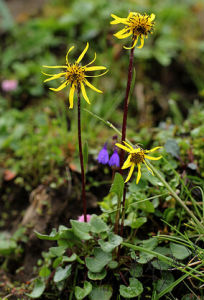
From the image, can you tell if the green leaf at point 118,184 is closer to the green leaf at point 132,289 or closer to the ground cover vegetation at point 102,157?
the ground cover vegetation at point 102,157

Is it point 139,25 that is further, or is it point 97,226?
point 97,226

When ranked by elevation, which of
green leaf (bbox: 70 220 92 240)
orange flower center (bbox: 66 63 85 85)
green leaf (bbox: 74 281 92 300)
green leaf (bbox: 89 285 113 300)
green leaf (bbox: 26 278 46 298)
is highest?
orange flower center (bbox: 66 63 85 85)

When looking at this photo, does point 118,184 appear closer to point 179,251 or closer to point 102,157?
point 102,157

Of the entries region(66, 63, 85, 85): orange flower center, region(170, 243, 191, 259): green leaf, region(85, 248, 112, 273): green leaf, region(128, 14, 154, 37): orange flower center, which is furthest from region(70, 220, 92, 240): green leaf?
region(128, 14, 154, 37): orange flower center

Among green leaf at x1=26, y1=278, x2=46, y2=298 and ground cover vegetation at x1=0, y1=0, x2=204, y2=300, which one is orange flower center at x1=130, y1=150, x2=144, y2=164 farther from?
green leaf at x1=26, y1=278, x2=46, y2=298

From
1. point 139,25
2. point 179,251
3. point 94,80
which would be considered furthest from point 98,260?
point 94,80

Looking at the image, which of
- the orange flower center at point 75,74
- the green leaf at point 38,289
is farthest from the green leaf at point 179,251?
the orange flower center at point 75,74
